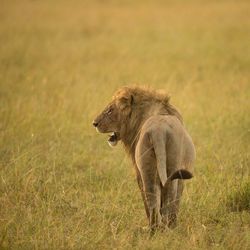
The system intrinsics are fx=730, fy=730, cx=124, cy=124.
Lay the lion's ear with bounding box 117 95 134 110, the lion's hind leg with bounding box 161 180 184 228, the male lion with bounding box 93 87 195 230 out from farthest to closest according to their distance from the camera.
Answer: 1. the lion's ear with bounding box 117 95 134 110
2. the lion's hind leg with bounding box 161 180 184 228
3. the male lion with bounding box 93 87 195 230

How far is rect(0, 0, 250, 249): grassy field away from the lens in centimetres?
480

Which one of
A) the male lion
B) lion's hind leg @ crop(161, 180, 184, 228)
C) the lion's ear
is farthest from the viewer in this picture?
the lion's ear

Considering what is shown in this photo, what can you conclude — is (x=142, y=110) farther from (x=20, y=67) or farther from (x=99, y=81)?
(x=20, y=67)

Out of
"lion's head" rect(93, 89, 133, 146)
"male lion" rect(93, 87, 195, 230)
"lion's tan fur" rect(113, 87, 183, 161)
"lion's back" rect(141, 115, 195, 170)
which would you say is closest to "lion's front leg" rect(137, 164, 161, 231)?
"male lion" rect(93, 87, 195, 230)

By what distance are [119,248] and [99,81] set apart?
6.22 meters

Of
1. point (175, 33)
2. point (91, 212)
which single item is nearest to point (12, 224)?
point (91, 212)

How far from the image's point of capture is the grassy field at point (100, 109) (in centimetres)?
480

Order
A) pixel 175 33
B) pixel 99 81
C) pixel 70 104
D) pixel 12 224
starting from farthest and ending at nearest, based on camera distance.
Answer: pixel 175 33
pixel 99 81
pixel 70 104
pixel 12 224

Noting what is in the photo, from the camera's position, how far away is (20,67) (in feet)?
38.2

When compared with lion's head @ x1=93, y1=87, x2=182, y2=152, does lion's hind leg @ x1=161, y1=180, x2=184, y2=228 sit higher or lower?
lower

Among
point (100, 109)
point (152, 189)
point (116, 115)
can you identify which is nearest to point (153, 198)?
point (152, 189)

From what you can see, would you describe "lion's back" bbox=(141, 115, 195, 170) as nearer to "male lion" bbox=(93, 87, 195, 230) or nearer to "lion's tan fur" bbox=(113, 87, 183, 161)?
"male lion" bbox=(93, 87, 195, 230)

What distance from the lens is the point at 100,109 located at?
8.55m

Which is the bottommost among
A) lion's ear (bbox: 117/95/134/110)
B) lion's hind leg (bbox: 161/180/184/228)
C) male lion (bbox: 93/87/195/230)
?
lion's hind leg (bbox: 161/180/184/228)
